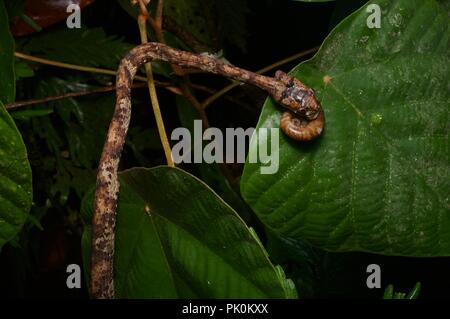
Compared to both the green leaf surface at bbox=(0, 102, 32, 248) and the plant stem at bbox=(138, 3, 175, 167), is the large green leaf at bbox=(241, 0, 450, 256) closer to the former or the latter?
the plant stem at bbox=(138, 3, 175, 167)

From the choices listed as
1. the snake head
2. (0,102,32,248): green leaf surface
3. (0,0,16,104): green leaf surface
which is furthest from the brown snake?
(0,0,16,104): green leaf surface

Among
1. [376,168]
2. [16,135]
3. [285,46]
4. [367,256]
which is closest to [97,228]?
[16,135]

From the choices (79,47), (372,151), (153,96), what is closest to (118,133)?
(153,96)

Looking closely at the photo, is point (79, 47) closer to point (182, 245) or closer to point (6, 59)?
point (6, 59)

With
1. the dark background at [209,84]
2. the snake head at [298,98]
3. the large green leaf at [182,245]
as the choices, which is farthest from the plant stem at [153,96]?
the dark background at [209,84]

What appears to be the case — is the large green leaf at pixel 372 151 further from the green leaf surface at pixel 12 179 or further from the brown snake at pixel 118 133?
the green leaf surface at pixel 12 179

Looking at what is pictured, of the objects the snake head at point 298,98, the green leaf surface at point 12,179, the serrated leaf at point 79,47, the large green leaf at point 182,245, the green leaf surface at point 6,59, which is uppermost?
the serrated leaf at point 79,47
